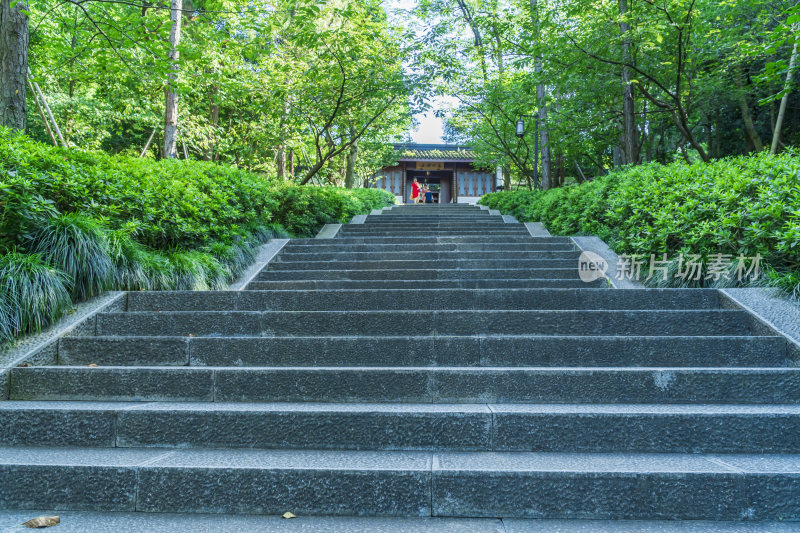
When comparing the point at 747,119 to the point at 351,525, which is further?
the point at 747,119

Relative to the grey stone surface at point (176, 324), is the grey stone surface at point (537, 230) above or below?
above

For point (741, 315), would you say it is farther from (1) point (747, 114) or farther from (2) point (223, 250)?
(1) point (747, 114)

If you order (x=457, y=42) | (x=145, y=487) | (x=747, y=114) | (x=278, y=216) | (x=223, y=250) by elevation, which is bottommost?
(x=145, y=487)

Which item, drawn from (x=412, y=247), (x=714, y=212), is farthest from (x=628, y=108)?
(x=412, y=247)

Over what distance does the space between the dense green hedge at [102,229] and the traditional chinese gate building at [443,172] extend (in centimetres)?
2352

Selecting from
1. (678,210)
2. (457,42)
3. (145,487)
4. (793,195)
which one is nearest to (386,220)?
(457,42)

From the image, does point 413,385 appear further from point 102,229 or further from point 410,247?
point 410,247

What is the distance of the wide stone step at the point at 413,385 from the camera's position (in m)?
3.14

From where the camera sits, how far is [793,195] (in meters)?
4.20

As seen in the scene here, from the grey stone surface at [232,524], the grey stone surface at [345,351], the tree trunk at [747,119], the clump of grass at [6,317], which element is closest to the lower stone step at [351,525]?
the grey stone surface at [232,524]

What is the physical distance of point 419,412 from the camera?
9.34 feet

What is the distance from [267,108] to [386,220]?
3.64 m

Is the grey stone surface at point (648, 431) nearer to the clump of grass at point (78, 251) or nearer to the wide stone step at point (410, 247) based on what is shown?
the clump of grass at point (78, 251)

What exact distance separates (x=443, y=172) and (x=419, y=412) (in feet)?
96.9
